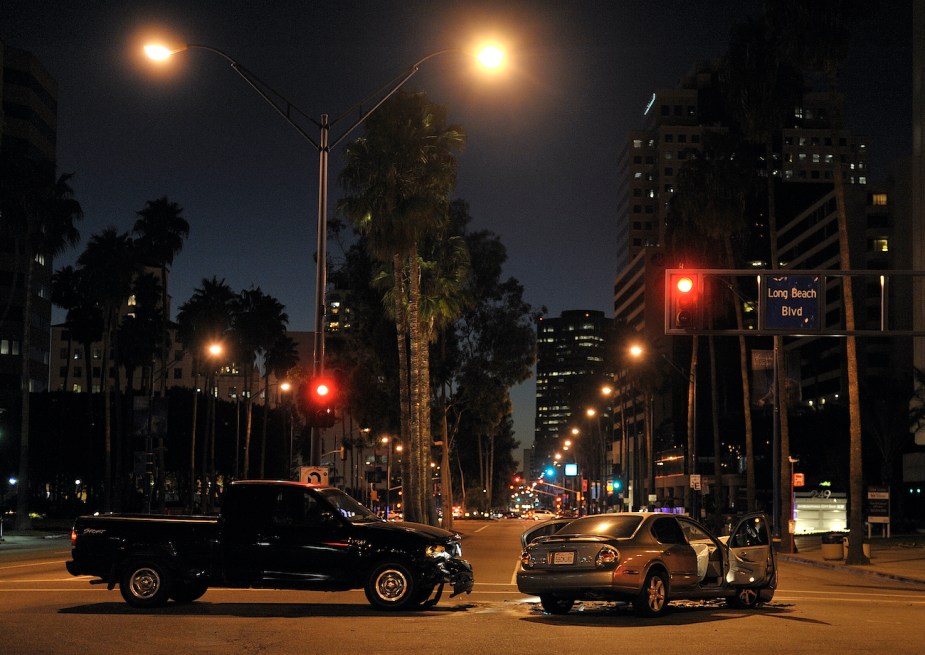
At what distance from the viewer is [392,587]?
16.0 m

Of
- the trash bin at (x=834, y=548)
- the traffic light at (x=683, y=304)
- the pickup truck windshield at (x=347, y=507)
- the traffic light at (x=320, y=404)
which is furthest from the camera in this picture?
the trash bin at (x=834, y=548)

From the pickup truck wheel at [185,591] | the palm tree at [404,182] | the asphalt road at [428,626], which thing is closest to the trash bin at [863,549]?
the palm tree at [404,182]

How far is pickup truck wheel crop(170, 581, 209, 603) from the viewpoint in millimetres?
16641

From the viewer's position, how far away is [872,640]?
44.6 feet

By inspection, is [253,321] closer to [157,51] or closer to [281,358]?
[281,358]

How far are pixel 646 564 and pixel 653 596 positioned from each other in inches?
19.7

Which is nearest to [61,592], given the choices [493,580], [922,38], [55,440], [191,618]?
[191,618]

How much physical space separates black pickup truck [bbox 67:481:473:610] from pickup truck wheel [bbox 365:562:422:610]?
1 cm

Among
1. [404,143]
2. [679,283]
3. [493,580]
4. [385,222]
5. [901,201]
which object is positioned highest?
[901,201]

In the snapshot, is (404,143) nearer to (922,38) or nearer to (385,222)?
(385,222)

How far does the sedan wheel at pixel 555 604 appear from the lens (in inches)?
640

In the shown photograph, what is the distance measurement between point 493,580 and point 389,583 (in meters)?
8.08

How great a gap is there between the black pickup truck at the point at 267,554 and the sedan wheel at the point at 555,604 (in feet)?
4.52

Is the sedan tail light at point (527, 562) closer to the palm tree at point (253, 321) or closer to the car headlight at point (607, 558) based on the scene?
the car headlight at point (607, 558)
